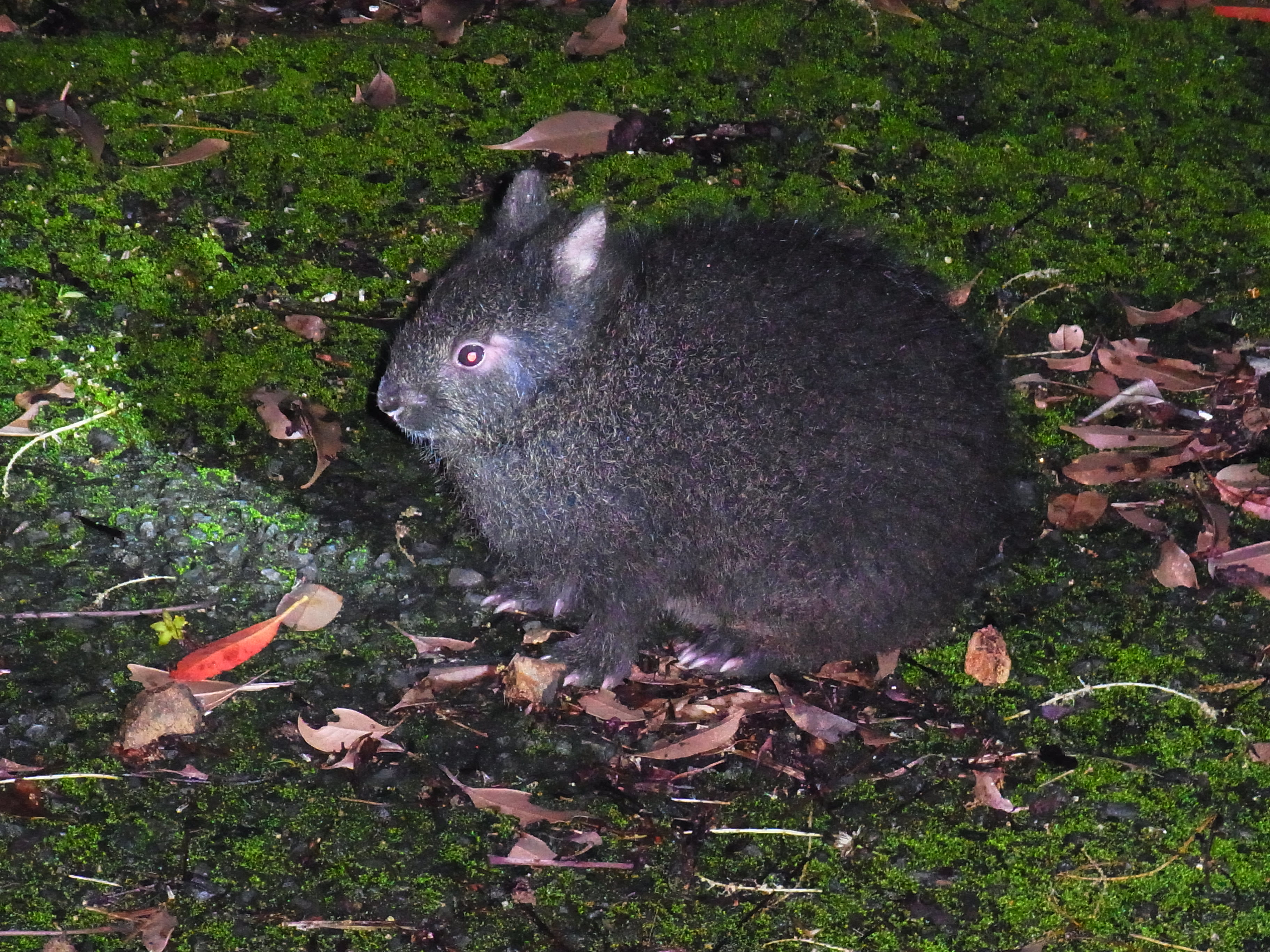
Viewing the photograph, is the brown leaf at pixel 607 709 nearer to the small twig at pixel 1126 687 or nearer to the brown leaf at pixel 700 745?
the brown leaf at pixel 700 745

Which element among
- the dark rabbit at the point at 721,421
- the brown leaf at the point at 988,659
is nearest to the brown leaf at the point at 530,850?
the dark rabbit at the point at 721,421

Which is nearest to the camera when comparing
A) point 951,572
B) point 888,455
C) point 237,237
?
point 888,455

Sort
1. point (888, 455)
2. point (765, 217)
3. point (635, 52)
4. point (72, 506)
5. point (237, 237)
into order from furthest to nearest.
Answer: point (635, 52) < point (237, 237) < point (765, 217) < point (72, 506) < point (888, 455)

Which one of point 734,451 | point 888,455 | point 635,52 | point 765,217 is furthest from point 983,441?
point 635,52

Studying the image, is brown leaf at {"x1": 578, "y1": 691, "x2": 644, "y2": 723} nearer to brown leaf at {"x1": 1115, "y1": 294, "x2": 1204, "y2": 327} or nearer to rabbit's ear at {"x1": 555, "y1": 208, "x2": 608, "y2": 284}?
rabbit's ear at {"x1": 555, "y1": 208, "x2": 608, "y2": 284}

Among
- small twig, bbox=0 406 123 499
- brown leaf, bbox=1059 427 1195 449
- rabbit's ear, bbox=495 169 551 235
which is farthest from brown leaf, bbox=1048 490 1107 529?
small twig, bbox=0 406 123 499

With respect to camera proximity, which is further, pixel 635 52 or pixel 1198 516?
pixel 635 52

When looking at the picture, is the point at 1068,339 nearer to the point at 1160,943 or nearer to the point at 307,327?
the point at 1160,943

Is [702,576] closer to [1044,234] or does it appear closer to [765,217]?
[765,217]
